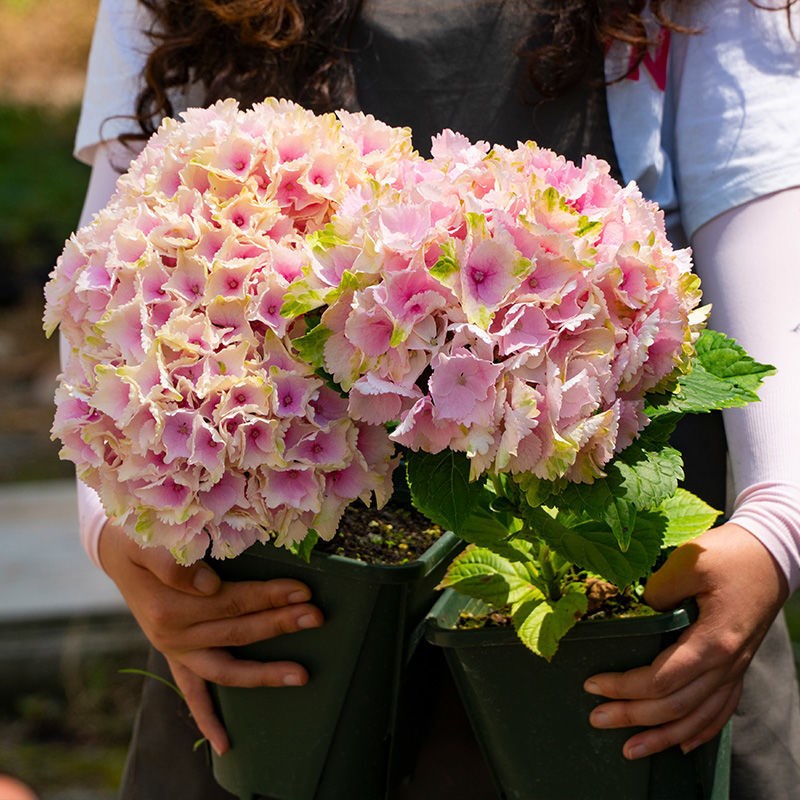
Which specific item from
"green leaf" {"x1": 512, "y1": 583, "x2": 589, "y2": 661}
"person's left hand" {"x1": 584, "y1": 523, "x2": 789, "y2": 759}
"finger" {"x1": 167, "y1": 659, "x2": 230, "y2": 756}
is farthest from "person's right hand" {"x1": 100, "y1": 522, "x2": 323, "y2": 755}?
"person's left hand" {"x1": 584, "y1": 523, "x2": 789, "y2": 759}

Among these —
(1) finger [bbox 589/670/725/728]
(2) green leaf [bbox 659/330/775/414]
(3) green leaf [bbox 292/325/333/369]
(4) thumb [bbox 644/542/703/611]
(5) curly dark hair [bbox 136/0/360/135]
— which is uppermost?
(5) curly dark hair [bbox 136/0/360/135]

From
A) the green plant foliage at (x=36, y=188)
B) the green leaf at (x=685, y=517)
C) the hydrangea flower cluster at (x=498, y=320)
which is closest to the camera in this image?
the hydrangea flower cluster at (x=498, y=320)

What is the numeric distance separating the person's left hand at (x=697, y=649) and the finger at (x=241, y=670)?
31cm

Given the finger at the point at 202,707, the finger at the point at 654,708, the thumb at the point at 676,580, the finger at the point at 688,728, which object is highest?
the thumb at the point at 676,580

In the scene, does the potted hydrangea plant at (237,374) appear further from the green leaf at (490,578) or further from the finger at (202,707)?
the finger at (202,707)

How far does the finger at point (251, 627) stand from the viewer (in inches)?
52.3

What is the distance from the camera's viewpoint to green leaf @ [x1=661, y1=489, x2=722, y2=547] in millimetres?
1320

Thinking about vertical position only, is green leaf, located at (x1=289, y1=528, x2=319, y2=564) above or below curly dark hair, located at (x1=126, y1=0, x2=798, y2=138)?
below

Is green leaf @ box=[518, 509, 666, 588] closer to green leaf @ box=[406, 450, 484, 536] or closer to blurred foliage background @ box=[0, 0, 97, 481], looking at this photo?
green leaf @ box=[406, 450, 484, 536]

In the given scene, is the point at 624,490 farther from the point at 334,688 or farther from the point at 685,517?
the point at 334,688

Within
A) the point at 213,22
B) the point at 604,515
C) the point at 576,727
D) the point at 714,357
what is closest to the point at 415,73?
the point at 213,22

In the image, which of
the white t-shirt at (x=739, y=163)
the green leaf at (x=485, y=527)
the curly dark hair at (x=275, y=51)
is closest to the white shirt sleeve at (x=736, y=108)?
the white t-shirt at (x=739, y=163)

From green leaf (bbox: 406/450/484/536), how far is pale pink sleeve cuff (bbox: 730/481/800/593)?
0.35 meters

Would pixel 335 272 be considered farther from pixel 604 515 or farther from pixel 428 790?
pixel 428 790
